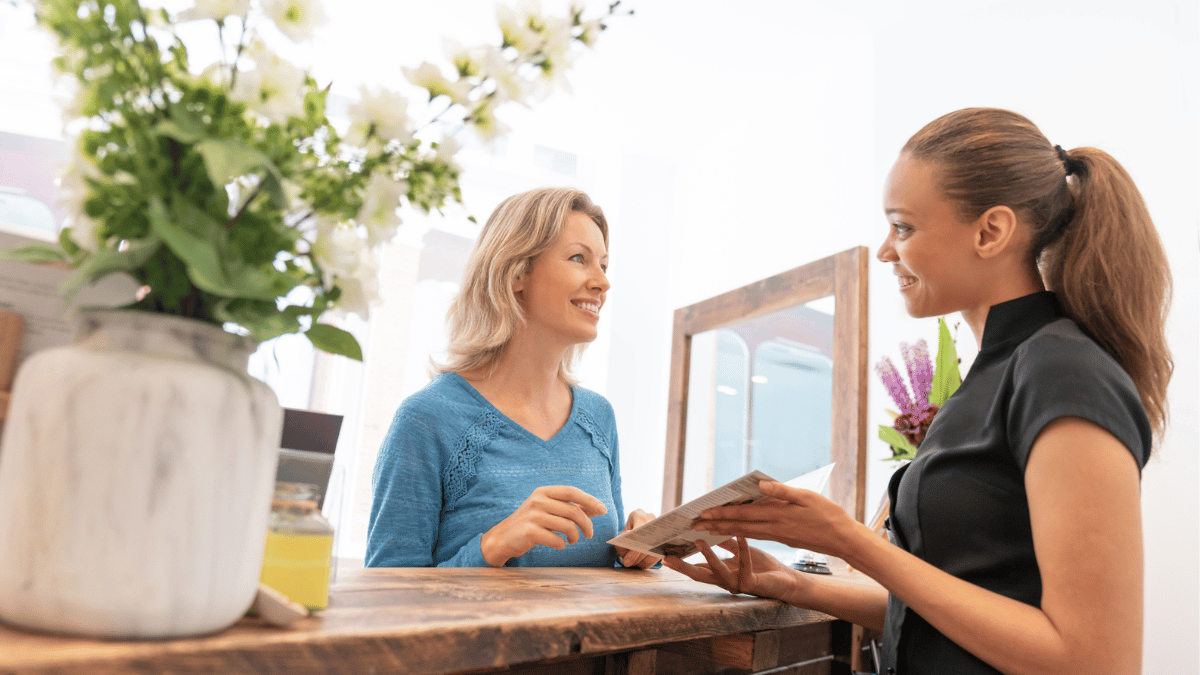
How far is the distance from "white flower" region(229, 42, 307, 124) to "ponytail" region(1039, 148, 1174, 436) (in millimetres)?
1034

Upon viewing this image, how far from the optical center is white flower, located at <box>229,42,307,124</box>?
55 cm

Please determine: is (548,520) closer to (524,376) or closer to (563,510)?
(563,510)

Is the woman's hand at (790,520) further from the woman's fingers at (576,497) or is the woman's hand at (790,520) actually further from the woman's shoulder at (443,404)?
the woman's shoulder at (443,404)

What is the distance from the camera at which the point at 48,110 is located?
3699 mm

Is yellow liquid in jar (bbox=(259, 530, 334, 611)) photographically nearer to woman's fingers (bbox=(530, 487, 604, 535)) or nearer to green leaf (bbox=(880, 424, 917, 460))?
woman's fingers (bbox=(530, 487, 604, 535))

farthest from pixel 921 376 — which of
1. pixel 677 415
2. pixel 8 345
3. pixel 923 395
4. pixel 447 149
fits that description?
pixel 677 415

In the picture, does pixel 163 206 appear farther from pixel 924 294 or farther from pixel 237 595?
pixel 924 294

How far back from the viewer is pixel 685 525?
103 cm

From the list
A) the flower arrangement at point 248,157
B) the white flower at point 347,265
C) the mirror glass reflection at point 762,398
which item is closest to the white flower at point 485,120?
the flower arrangement at point 248,157

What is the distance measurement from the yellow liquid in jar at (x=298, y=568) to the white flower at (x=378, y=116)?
1.14ft

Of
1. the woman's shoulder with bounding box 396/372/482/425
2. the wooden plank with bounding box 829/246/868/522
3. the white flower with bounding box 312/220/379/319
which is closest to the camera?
the white flower with bounding box 312/220/379/319

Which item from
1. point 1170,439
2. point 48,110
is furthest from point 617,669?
point 48,110

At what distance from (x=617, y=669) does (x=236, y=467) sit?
54 cm

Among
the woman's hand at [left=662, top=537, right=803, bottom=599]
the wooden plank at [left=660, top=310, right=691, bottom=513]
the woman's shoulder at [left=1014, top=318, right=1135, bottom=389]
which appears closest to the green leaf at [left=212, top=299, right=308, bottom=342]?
the woman's hand at [left=662, top=537, right=803, bottom=599]
